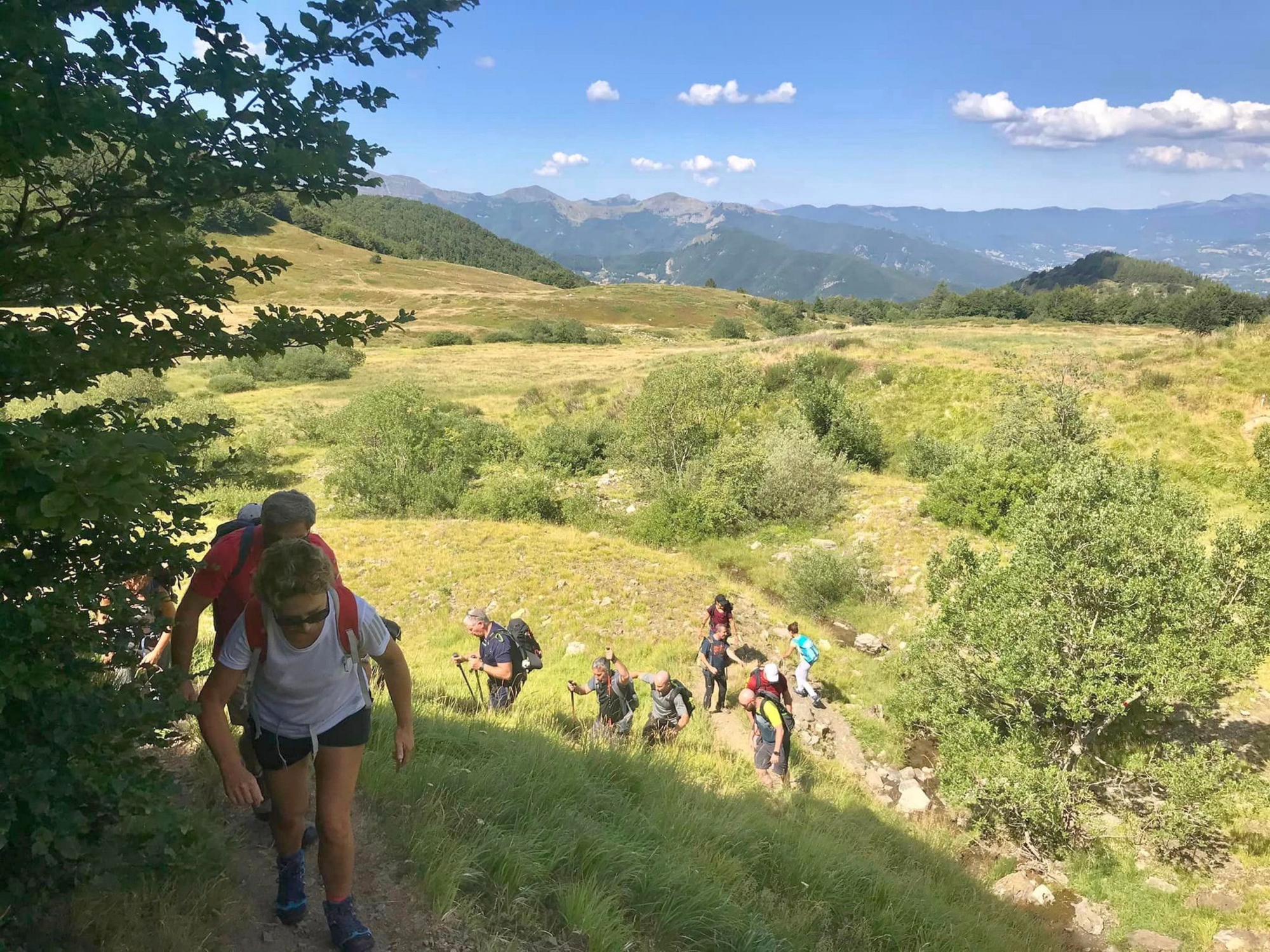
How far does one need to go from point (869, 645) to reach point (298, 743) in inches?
479

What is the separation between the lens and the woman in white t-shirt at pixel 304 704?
2.57 meters

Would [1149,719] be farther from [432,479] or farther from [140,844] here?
[432,479]

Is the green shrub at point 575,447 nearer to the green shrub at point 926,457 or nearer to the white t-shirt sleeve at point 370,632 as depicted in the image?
the green shrub at point 926,457

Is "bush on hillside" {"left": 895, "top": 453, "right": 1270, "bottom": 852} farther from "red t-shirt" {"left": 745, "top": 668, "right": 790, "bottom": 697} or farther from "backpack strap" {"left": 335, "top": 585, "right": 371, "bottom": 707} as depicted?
"backpack strap" {"left": 335, "top": 585, "right": 371, "bottom": 707}

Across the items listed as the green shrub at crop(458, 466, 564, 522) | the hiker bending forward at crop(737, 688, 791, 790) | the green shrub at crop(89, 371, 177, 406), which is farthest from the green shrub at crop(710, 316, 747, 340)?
the hiker bending forward at crop(737, 688, 791, 790)

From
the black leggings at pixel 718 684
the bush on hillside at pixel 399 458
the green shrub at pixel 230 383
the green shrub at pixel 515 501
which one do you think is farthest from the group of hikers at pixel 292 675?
the green shrub at pixel 230 383

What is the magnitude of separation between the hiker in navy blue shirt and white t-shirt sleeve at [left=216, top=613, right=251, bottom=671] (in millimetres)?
7877

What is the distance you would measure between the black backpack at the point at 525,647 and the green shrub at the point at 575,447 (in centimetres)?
1684

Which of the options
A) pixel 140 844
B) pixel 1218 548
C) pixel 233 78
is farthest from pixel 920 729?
pixel 233 78

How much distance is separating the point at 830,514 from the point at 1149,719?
441 inches

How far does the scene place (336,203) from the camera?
353cm

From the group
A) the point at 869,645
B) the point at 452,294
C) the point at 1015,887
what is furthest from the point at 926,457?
the point at 452,294

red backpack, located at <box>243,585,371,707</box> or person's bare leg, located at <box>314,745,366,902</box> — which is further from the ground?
red backpack, located at <box>243,585,371,707</box>

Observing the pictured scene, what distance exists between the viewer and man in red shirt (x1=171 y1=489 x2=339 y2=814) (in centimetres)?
294
